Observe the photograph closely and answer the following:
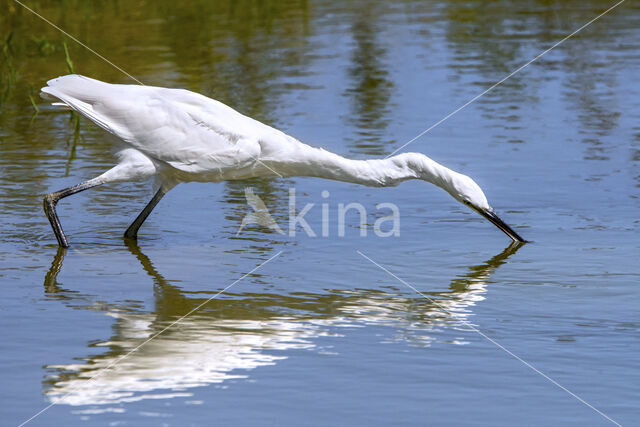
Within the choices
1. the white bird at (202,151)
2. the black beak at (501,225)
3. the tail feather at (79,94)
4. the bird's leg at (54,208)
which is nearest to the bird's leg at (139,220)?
the white bird at (202,151)

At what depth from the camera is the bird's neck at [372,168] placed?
7.41 metres

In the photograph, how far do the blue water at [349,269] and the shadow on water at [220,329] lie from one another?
0.7 inches

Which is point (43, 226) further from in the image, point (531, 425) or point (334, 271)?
point (531, 425)

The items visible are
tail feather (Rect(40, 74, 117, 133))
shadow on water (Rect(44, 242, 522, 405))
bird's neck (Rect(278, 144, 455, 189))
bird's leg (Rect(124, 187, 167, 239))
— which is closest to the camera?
shadow on water (Rect(44, 242, 522, 405))

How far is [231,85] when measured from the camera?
1365 cm

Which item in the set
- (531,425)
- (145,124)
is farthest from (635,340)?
(145,124)

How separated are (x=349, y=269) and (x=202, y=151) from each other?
132 cm

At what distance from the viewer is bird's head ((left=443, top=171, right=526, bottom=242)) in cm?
743

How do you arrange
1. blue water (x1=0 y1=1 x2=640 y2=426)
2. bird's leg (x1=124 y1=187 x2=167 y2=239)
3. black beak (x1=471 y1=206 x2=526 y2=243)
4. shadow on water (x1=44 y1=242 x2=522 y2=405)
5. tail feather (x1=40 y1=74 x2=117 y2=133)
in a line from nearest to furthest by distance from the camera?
1. blue water (x1=0 y1=1 x2=640 y2=426)
2. shadow on water (x1=44 y1=242 x2=522 y2=405)
3. black beak (x1=471 y1=206 x2=526 y2=243)
4. tail feather (x1=40 y1=74 x2=117 y2=133)
5. bird's leg (x1=124 y1=187 x2=167 y2=239)

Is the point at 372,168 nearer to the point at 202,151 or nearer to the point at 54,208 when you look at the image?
the point at 202,151

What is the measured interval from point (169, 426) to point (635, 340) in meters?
2.49

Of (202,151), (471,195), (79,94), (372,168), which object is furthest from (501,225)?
(79,94)

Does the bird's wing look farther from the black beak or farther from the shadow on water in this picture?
the black beak

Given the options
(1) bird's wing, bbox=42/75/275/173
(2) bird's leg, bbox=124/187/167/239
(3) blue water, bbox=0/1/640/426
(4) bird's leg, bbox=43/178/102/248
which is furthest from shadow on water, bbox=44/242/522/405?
(1) bird's wing, bbox=42/75/275/173
